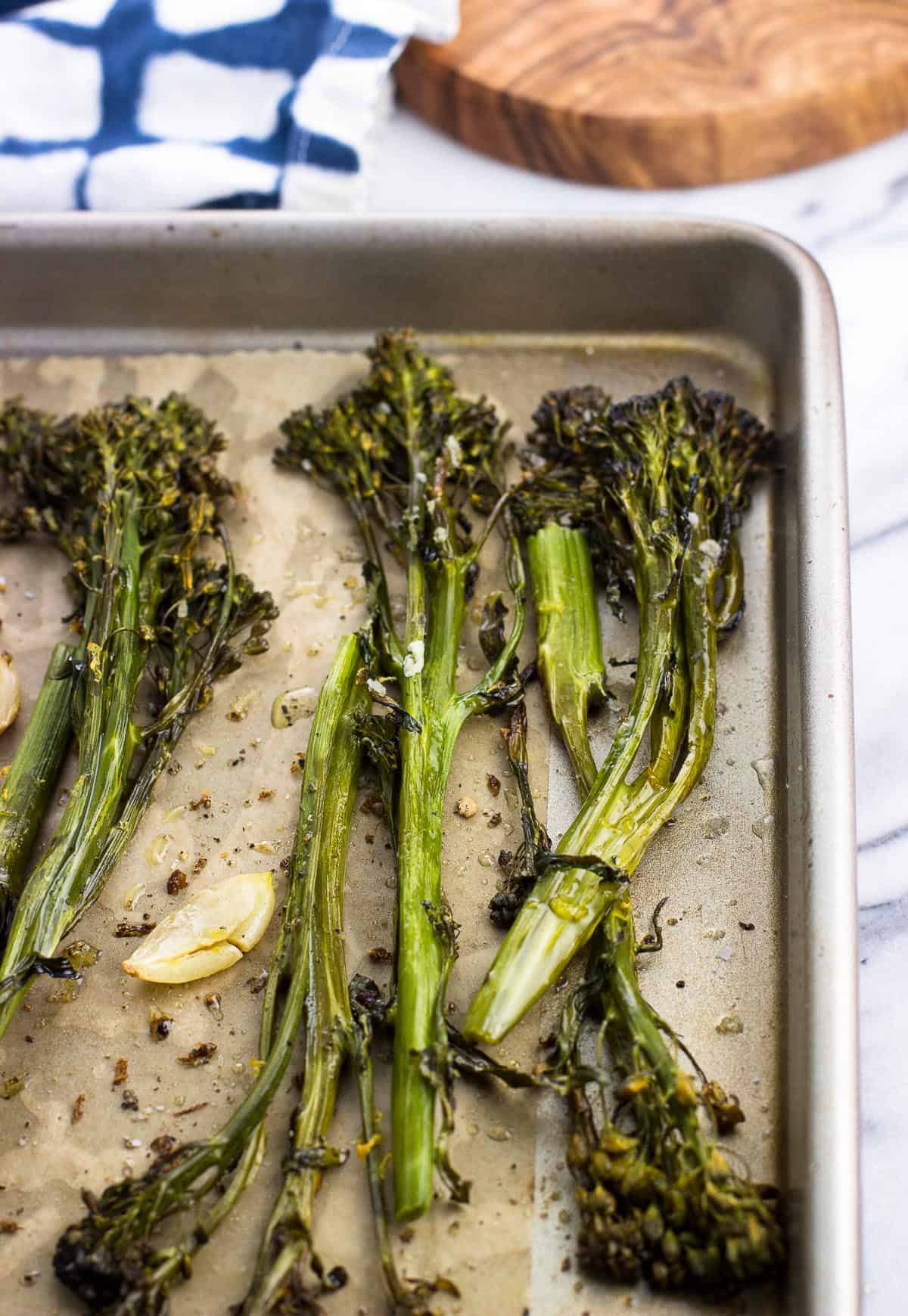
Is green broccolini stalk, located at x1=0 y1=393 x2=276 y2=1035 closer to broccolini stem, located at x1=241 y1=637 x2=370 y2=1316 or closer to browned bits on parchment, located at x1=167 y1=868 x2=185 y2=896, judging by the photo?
browned bits on parchment, located at x1=167 y1=868 x2=185 y2=896

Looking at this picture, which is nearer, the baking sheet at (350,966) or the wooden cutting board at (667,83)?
the baking sheet at (350,966)

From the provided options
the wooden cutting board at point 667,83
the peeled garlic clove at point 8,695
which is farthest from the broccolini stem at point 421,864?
the wooden cutting board at point 667,83

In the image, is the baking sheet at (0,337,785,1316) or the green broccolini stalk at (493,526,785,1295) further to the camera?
the baking sheet at (0,337,785,1316)

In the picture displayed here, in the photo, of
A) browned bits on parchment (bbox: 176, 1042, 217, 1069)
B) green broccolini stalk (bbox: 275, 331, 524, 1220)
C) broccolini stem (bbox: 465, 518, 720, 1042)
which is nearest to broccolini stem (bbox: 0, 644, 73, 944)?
browned bits on parchment (bbox: 176, 1042, 217, 1069)

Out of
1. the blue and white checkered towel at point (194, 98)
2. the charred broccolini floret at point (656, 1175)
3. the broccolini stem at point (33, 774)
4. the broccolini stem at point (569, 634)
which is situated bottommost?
the charred broccolini floret at point (656, 1175)

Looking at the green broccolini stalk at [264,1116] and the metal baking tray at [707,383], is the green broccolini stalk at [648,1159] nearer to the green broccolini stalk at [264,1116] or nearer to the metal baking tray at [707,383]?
the metal baking tray at [707,383]

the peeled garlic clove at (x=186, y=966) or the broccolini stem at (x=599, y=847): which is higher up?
the broccolini stem at (x=599, y=847)

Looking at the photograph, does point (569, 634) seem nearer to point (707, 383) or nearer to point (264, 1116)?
point (707, 383)
